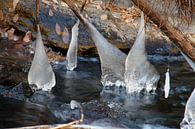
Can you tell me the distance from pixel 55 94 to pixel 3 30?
295 centimetres

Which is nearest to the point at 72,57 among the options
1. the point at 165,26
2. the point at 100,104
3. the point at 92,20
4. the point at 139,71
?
the point at 92,20

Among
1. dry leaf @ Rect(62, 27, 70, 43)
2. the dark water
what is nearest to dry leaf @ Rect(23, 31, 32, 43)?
dry leaf @ Rect(62, 27, 70, 43)

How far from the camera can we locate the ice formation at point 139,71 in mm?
5838

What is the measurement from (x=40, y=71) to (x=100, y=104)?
0.99 m

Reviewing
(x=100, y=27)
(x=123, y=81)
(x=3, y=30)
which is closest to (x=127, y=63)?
(x=123, y=81)

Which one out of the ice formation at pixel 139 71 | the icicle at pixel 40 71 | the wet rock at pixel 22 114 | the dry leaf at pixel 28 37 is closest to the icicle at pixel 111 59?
the ice formation at pixel 139 71

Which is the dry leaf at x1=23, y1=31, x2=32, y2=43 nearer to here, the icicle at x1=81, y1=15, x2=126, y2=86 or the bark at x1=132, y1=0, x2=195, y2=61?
the icicle at x1=81, y1=15, x2=126, y2=86

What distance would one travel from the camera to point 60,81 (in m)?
6.96

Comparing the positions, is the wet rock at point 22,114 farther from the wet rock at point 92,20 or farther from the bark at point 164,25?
the wet rock at point 92,20

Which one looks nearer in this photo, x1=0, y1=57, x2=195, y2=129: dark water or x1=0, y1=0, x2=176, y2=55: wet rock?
x1=0, y1=57, x2=195, y2=129: dark water

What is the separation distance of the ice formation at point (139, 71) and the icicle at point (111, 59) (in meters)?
0.14

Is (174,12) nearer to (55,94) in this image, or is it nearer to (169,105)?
(169,105)

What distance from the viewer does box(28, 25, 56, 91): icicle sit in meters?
6.05

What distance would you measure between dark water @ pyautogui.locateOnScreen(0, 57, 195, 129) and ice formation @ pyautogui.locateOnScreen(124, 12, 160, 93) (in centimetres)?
14
